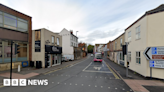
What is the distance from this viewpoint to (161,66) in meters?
Answer: 8.13

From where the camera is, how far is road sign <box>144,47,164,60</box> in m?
8.20

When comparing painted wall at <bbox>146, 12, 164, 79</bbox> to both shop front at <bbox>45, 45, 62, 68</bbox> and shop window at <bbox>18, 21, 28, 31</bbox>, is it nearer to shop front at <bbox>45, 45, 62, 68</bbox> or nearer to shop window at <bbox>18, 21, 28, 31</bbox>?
shop front at <bbox>45, 45, 62, 68</bbox>

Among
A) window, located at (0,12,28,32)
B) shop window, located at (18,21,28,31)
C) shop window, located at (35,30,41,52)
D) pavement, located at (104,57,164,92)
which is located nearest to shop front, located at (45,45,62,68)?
shop window, located at (35,30,41,52)

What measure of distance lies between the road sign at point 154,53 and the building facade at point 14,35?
701 inches

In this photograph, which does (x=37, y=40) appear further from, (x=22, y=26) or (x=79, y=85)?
(x=79, y=85)

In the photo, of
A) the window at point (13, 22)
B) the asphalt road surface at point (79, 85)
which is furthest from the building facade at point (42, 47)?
the asphalt road surface at point (79, 85)

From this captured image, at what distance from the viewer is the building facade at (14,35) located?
11.4m

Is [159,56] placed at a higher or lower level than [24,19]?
lower

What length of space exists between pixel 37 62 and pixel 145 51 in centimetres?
1551

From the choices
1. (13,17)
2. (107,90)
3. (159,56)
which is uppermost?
(13,17)

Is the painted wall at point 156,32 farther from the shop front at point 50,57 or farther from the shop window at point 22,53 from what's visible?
the shop window at point 22,53

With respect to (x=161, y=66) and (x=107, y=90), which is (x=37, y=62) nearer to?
(x=107, y=90)

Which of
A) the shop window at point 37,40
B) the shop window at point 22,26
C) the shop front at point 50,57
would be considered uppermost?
the shop window at point 22,26

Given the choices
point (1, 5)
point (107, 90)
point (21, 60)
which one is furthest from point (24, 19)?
point (107, 90)
